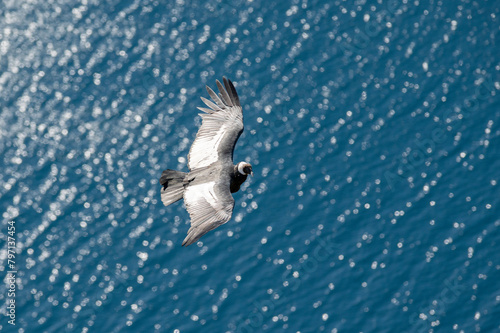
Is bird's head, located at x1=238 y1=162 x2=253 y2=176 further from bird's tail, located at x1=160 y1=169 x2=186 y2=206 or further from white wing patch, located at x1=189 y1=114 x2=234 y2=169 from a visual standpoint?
bird's tail, located at x1=160 y1=169 x2=186 y2=206

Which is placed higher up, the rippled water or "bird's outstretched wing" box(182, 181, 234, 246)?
the rippled water

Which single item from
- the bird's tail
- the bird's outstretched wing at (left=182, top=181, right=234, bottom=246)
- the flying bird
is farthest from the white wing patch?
the bird's outstretched wing at (left=182, top=181, right=234, bottom=246)

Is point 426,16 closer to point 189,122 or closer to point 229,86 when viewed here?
point 189,122

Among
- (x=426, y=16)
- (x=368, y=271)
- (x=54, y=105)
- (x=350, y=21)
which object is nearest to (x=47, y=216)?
(x=54, y=105)

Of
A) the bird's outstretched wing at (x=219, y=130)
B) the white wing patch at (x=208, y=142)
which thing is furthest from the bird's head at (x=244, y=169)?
the white wing patch at (x=208, y=142)

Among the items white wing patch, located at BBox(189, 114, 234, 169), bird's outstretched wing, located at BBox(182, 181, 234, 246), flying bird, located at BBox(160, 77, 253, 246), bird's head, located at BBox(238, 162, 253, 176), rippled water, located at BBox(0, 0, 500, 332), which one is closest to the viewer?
bird's outstretched wing, located at BBox(182, 181, 234, 246)

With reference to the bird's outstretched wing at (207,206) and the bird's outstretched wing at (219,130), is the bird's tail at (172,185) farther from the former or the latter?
the bird's outstretched wing at (219,130)
